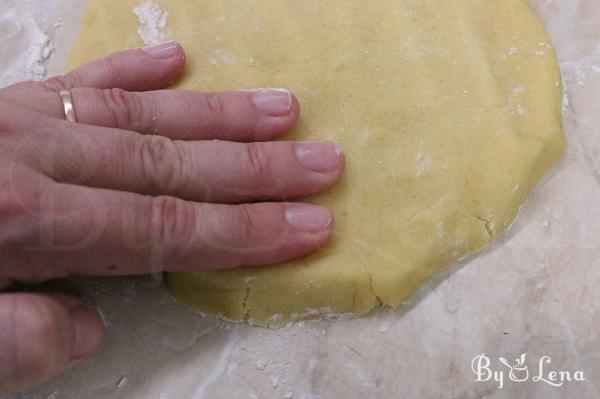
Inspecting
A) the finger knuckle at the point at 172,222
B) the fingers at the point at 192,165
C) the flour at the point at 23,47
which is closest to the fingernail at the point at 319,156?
the fingers at the point at 192,165

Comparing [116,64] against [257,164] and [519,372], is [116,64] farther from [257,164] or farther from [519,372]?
[519,372]

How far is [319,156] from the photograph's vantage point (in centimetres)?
118

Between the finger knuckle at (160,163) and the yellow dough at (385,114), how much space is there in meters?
0.23

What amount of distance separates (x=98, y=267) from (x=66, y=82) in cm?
51

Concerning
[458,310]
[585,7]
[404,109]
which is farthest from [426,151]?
[585,7]

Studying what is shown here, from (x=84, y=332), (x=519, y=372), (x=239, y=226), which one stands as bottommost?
(x=519, y=372)

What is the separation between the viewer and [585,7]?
1.63 m

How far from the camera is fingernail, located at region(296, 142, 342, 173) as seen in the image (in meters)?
1.17

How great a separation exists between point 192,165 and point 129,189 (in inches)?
5.3

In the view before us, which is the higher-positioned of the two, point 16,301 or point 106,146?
point 106,146

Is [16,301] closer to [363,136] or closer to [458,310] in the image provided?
[363,136]

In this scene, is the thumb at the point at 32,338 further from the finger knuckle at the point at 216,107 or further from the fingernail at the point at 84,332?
the finger knuckle at the point at 216,107

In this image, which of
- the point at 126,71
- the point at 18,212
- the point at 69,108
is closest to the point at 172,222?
the point at 18,212

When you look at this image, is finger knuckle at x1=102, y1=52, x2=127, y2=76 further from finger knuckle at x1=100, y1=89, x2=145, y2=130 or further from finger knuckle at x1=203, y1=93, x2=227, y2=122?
finger knuckle at x1=203, y1=93, x2=227, y2=122
